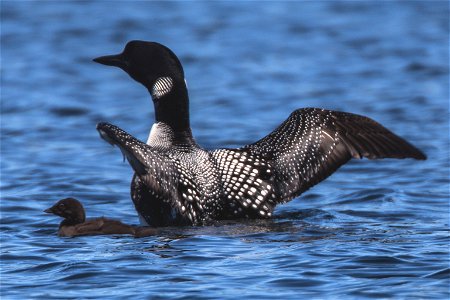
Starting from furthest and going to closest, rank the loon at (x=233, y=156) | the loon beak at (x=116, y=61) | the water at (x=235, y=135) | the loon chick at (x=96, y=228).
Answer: the loon beak at (x=116, y=61) < the loon at (x=233, y=156) < the loon chick at (x=96, y=228) < the water at (x=235, y=135)

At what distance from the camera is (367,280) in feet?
20.5

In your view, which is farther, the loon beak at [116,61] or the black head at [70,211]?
the loon beak at [116,61]

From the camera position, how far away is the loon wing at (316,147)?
8.09 m

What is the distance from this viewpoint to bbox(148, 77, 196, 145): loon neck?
8141 millimetres

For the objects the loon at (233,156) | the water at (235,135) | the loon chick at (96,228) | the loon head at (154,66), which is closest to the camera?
the water at (235,135)

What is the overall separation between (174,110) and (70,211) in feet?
3.39

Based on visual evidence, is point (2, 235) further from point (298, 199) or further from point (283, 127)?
point (298, 199)

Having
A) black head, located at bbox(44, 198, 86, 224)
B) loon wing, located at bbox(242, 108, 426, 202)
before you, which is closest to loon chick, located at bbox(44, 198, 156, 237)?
black head, located at bbox(44, 198, 86, 224)

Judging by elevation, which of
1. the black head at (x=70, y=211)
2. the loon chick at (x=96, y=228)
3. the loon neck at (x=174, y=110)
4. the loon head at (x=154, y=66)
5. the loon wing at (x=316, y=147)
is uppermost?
the loon head at (x=154, y=66)

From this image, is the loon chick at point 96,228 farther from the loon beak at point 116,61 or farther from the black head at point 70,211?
the loon beak at point 116,61

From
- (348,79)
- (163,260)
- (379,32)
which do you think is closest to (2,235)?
(163,260)

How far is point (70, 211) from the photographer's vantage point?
7.91 meters

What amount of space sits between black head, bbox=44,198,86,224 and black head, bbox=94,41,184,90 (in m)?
1.06

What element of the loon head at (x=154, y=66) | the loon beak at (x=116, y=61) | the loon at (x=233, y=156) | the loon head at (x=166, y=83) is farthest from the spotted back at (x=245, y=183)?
the loon beak at (x=116, y=61)
